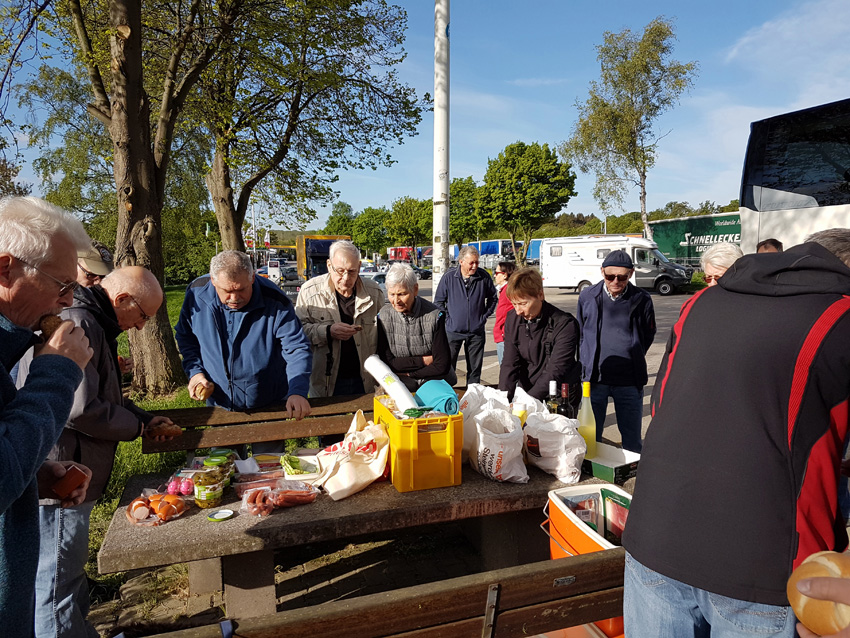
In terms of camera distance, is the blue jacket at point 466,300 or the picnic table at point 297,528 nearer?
the picnic table at point 297,528

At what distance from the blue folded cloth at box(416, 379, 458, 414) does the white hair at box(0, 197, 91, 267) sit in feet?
4.86

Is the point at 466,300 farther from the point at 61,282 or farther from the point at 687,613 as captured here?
the point at 61,282

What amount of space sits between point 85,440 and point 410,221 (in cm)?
6472

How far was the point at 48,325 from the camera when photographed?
4.33 feet

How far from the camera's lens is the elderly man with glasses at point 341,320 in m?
3.89

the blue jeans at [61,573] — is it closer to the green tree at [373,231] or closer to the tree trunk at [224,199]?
the tree trunk at [224,199]

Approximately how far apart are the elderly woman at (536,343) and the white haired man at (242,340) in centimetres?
135

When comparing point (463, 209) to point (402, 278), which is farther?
point (463, 209)

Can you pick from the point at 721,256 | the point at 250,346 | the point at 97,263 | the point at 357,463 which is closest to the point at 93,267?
the point at 97,263

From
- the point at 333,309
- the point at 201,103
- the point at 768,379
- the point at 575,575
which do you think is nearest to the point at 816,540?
the point at 768,379

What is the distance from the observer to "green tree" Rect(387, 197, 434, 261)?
64.6 m

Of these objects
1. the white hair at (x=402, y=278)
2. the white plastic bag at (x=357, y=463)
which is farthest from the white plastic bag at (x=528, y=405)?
the white hair at (x=402, y=278)

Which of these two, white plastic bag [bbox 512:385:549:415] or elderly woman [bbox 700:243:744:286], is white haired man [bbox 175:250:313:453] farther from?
elderly woman [bbox 700:243:744:286]

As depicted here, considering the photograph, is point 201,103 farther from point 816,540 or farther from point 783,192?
point 816,540
